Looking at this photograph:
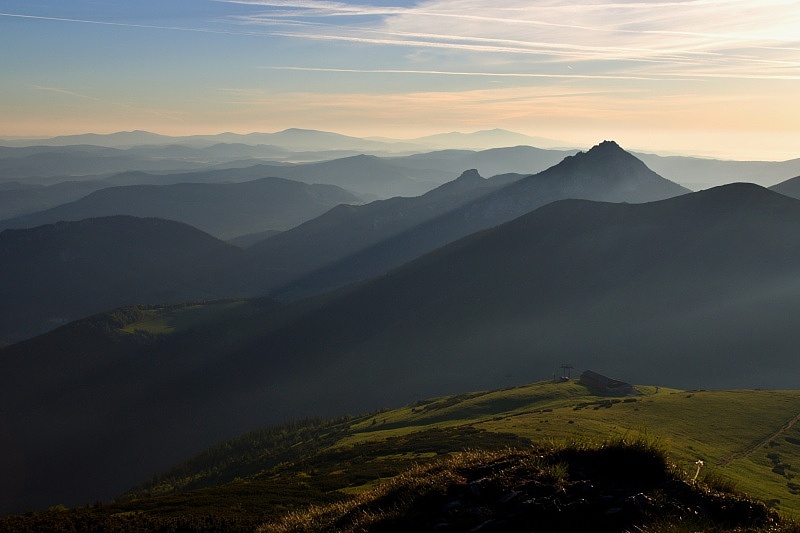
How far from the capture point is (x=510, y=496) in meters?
14.1

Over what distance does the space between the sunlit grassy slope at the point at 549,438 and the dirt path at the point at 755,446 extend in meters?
0.11

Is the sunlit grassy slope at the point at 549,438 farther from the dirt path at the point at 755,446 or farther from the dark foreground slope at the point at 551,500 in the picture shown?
the dark foreground slope at the point at 551,500

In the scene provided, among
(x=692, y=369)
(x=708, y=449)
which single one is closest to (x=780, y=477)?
(x=708, y=449)

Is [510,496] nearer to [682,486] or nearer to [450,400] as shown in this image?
[682,486]

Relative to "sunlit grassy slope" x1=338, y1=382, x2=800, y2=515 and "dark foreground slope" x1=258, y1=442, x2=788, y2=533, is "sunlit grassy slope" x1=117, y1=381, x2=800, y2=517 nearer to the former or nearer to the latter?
"sunlit grassy slope" x1=338, y1=382, x2=800, y2=515

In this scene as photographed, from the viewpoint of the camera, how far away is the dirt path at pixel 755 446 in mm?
58062

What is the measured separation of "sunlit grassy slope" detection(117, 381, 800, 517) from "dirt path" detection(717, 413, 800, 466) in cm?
11

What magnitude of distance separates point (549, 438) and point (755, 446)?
49.3 meters

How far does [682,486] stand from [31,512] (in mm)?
36230

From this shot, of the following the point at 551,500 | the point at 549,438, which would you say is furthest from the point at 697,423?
the point at 551,500

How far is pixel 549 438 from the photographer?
102 feet

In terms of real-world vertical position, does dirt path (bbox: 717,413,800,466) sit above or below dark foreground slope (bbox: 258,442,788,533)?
below

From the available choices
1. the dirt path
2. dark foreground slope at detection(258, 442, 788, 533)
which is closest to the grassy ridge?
the dirt path

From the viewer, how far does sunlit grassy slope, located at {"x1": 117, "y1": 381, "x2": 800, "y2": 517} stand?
145 ft
